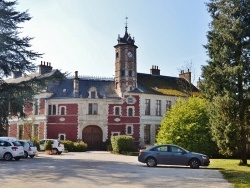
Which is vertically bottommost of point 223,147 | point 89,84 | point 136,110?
point 223,147

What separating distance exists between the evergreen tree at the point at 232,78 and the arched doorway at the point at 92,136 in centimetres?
2651

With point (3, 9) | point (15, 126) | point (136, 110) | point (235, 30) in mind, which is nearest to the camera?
point (235, 30)

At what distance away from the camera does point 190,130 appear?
109 ft

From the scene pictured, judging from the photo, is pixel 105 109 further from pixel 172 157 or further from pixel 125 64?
pixel 172 157

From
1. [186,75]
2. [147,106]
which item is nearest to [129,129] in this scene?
[147,106]

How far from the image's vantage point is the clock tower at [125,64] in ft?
165

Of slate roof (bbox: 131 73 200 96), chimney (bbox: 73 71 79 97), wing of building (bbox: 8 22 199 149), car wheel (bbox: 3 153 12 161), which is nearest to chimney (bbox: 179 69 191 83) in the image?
slate roof (bbox: 131 73 200 96)

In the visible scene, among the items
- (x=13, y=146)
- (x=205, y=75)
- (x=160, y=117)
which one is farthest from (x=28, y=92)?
(x=160, y=117)

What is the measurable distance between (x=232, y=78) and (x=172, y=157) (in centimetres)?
706

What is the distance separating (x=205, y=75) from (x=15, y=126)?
37099 mm

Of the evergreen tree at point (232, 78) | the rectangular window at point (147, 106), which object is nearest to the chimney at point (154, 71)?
the rectangular window at point (147, 106)

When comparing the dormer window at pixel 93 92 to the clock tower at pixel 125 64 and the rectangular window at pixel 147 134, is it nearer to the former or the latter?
the clock tower at pixel 125 64

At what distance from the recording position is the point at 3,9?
2644 cm

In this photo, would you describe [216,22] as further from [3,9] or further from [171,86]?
[171,86]
